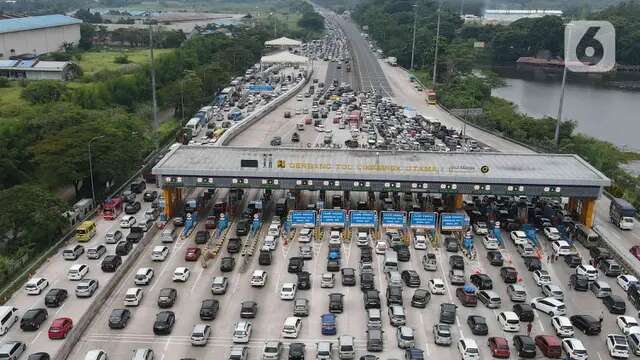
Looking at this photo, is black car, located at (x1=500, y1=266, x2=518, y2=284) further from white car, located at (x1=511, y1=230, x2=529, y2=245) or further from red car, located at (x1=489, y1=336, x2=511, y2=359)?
red car, located at (x1=489, y1=336, x2=511, y2=359)

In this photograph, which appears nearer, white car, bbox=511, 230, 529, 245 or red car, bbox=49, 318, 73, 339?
red car, bbox=49, 318, 73, 339

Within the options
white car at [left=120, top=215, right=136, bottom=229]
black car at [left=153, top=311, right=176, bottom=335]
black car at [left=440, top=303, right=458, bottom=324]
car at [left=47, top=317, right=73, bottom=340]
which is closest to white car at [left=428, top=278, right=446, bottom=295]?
black car at [left=440, top=303, right=458, bottom=324]

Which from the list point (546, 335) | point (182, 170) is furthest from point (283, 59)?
point (546, 335)

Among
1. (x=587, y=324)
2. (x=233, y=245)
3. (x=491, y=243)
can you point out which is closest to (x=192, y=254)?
(x=233, y=245)

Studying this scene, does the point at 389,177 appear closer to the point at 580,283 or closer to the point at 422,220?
the point at 422,220

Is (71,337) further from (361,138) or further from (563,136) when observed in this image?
(563,136)

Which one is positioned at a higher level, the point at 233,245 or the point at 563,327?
the point at 563,327
